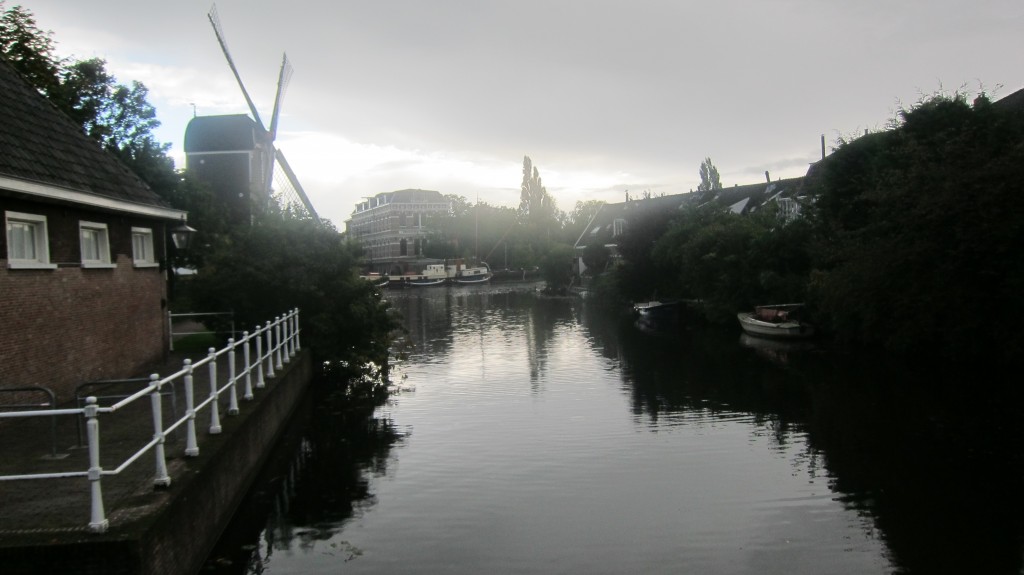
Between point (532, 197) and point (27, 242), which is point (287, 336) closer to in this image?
point (27, 242)

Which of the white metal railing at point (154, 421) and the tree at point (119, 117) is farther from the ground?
the tree at point (119, 117)

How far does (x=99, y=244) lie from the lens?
14555 mm

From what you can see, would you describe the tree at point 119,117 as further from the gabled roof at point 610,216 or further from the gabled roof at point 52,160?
the gabled roof at point 610,216

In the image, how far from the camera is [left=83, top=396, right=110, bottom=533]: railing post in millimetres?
5906

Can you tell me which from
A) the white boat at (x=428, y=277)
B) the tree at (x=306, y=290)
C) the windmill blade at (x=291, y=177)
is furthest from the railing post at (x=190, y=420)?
the white boat at (x=428, y=277)

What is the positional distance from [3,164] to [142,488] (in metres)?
5.61

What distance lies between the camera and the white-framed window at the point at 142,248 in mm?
16438

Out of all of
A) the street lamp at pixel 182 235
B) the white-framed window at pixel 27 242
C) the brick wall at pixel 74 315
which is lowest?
the brick wall at pixel 74 315

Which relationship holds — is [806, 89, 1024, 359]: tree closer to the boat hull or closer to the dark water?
the dark water

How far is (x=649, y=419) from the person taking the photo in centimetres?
1734

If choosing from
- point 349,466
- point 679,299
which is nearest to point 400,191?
point 679,299

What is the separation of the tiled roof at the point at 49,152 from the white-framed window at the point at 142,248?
786mm

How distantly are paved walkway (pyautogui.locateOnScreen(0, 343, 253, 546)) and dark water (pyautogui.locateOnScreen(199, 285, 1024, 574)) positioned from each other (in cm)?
132

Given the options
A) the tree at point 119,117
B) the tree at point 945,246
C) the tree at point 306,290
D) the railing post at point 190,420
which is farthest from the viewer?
the tree at point 119,117
